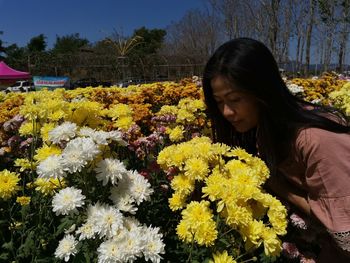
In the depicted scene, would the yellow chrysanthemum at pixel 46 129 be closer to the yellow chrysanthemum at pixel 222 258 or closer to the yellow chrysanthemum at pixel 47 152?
the yellow chrysanthemum at pixel 47 152

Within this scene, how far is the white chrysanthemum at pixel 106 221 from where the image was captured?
1.58 meters

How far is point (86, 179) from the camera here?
70.2 inches

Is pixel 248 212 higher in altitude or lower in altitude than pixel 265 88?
lower

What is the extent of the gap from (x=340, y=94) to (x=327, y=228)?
8.87 feet

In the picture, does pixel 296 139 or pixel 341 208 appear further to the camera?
pixel 296 139

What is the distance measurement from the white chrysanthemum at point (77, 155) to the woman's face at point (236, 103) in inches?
25.1

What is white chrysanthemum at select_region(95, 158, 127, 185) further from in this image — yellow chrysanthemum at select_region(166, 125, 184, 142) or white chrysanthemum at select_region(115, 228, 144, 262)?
yellow chrysanthemum at select_region(166, 125, 184, 142)

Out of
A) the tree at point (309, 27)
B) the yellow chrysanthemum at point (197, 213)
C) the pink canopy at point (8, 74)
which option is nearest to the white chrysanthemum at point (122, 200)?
the yellow chrysanthemum at point (197, 213)

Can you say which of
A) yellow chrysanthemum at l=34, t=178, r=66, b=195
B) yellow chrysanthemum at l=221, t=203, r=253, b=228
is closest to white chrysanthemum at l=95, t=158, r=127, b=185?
yellow chrysanthemum at l=34, t=178, r=66, b=195

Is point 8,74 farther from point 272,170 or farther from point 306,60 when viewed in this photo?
point 272,170

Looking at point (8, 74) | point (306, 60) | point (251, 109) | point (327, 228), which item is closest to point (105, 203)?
point (251, 109)

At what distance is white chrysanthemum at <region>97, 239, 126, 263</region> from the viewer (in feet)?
4.94

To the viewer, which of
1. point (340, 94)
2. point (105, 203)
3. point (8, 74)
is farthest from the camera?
point (8, 74)

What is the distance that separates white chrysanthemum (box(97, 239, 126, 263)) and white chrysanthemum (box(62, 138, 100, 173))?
30 cm
